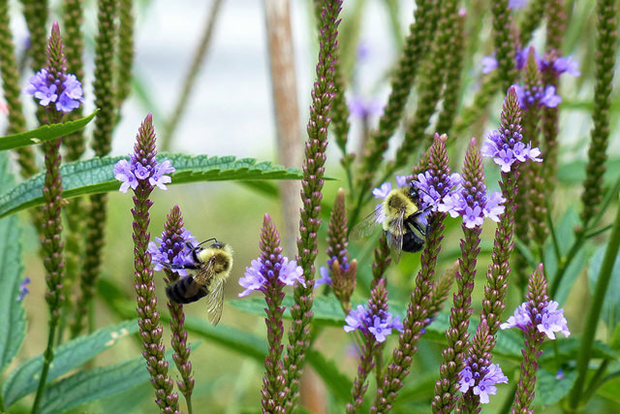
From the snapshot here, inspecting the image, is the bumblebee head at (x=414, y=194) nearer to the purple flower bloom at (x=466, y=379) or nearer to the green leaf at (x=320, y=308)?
the green leaf at (x=320, y=308)

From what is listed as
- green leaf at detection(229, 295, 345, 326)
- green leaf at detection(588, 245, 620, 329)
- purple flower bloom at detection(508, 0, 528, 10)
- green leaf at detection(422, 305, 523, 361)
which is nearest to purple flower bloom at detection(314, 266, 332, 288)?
green leaf at detection(229, 295, 345, 326)

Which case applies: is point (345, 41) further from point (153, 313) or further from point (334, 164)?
point (334, 164)

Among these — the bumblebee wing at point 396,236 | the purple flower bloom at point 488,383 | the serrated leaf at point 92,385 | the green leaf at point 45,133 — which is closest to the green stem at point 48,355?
the serrated leaf at point 92,385

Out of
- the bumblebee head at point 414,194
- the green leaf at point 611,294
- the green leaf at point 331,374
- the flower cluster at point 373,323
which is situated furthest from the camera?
the green leaf at point 331,374

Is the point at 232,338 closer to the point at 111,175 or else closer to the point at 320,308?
the point at 320,308

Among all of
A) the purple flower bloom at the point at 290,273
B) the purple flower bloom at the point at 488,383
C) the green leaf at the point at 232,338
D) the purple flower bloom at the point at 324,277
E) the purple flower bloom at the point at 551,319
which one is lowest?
the purple flower bloom at the point at 488,383

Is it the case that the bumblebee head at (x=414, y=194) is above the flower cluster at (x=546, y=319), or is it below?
above
